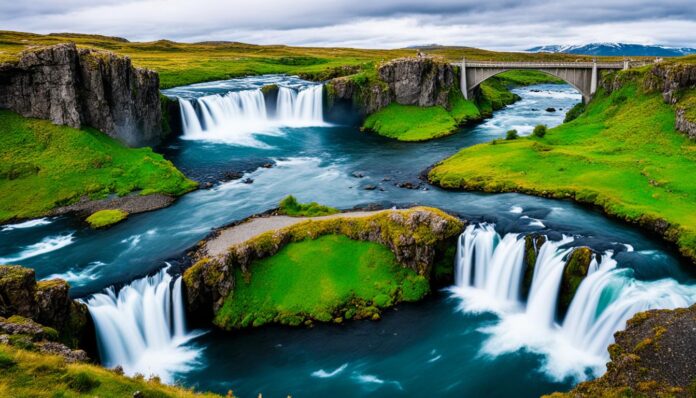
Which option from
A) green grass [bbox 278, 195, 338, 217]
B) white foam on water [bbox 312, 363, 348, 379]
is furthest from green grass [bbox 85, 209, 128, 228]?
white foam on water [bbox 312, 363, 348, 379]

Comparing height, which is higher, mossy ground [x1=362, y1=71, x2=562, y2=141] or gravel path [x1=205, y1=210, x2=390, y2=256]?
mossy ground [x1=362, y1=71, x2=562, y2=141]

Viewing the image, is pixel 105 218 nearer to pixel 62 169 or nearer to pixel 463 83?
pixel 62 169

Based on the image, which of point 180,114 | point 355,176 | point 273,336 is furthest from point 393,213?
point 180,114

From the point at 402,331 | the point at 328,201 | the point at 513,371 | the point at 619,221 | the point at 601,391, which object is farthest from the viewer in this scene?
the point at 328,201

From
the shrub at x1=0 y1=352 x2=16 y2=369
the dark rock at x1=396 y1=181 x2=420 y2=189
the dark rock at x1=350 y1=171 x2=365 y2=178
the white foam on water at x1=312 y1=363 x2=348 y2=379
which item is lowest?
the white foam on water at x1=312 y1=363 x2=348 y2=379

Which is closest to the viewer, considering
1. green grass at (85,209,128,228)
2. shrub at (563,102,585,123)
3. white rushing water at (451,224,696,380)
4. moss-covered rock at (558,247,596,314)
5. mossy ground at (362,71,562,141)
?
white rushing water at (451,224,696,380)

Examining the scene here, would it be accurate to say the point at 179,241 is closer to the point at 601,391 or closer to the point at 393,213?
the point at 393,213

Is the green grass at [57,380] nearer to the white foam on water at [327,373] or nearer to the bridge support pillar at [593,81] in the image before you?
the white foam on water at [327,373]

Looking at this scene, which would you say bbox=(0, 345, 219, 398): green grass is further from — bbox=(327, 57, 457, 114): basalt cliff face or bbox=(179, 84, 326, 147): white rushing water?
bbox=(327, 57, 457, 114): basalt cliff face
